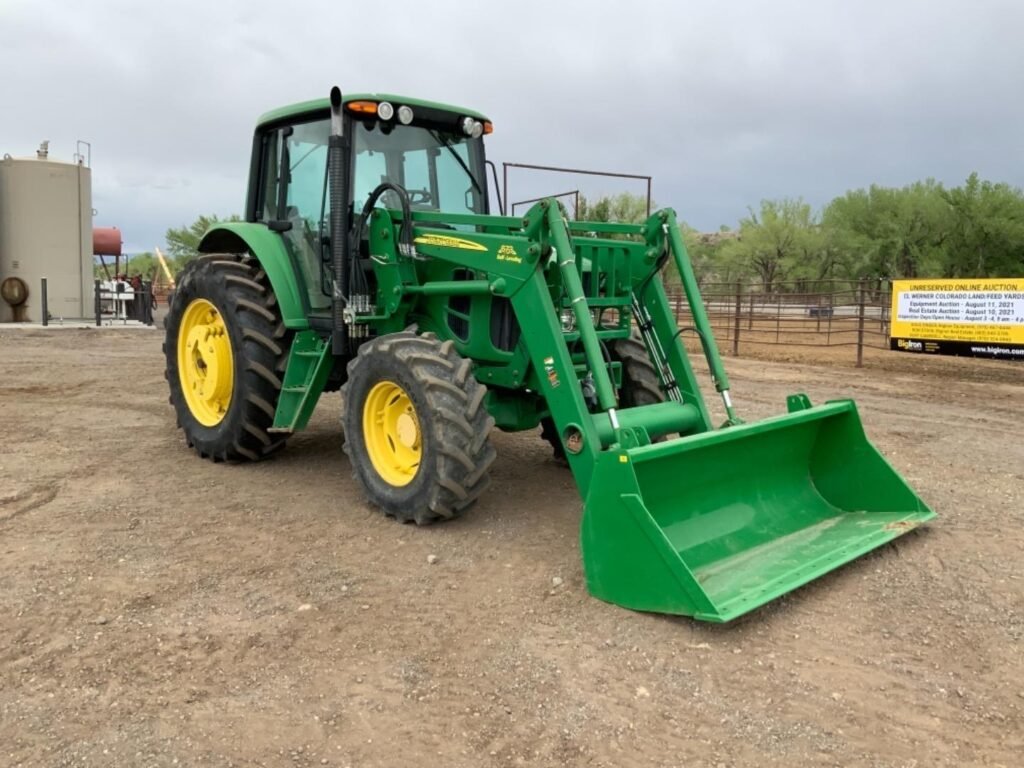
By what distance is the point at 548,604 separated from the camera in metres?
4.01

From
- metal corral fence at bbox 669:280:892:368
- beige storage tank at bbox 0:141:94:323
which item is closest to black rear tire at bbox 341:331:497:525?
metal corral fence at bbox 669:280:892:368

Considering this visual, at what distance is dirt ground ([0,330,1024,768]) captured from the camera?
2.90 metres

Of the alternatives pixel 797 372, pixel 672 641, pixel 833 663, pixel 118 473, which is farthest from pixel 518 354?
pixel 797 372

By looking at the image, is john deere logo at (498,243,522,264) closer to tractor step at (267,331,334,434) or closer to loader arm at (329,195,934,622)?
loader arm at (329,195,934,622)

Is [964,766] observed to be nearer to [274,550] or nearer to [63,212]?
[274,550]

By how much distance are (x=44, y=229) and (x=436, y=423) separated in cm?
1866

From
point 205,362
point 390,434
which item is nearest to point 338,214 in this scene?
point 390,434

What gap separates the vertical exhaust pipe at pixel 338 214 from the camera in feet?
18.0

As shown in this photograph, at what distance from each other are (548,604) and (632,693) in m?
0.85

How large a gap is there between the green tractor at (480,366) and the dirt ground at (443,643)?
266 millimetres

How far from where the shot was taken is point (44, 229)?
19844mm

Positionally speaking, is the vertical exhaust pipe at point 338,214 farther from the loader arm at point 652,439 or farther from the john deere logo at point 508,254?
the john deere logo at point 508,254

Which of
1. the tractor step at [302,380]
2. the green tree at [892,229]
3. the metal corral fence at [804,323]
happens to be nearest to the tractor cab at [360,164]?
the tractor step at [302,380]

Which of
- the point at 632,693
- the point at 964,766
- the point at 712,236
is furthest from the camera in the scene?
the point at 712,236
